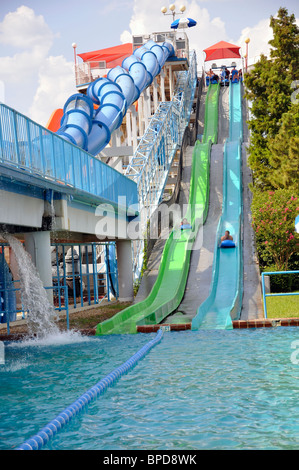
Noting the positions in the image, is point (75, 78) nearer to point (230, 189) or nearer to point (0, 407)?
point (230, 189)

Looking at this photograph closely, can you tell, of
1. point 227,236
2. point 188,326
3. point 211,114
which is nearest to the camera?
point 188,326

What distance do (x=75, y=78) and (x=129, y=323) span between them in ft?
79.8

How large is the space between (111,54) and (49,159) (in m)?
42.0

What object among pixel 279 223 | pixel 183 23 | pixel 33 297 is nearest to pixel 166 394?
pixel 33 297

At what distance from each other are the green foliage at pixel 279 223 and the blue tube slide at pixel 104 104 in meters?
6.34

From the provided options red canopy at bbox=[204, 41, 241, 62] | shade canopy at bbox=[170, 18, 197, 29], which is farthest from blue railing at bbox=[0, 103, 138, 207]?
red canopy at bbox=[204, 41, 241, 62]

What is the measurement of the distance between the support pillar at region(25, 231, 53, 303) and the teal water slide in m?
3.55

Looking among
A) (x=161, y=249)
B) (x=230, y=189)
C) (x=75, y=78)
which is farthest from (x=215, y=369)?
(x=75, y=78)

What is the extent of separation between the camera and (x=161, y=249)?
77.3 ft

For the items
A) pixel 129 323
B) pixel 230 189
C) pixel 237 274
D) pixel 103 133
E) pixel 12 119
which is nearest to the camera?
pixel 12 119

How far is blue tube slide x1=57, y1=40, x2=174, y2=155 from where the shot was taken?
20.1 meters

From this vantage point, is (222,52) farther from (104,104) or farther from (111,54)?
(104,104)

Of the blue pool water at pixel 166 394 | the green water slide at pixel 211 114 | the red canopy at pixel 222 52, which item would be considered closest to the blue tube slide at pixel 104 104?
the green water slide at pixel 211 114

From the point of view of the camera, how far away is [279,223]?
2066cm
